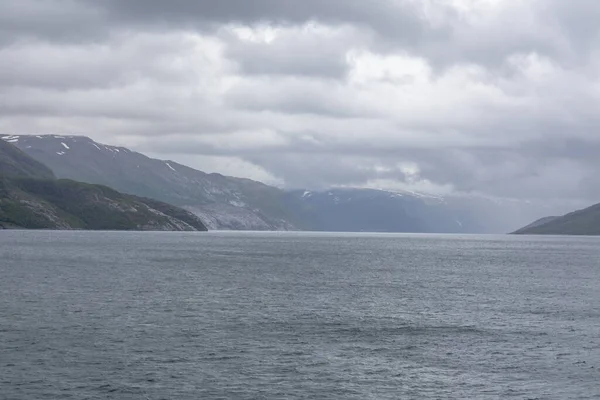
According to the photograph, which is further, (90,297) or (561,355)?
(90,297)

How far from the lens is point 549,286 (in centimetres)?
15888

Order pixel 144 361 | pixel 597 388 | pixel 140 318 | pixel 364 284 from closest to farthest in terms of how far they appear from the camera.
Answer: pixel 597 388, pixel 144 361, pixel 140 318, pixel 364 284

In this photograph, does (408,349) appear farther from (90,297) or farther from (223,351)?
(90,297)

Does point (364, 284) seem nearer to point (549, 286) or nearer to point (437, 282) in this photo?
point (437, 282)

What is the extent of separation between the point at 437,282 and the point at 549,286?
24.3 metres

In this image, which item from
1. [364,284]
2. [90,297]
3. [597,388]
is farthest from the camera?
[364,284]

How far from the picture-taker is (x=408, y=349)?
78000 millimetres

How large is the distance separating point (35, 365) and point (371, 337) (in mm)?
37591

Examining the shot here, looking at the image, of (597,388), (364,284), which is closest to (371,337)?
(597,388)

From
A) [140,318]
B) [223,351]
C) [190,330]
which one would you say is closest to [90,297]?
[140,318]

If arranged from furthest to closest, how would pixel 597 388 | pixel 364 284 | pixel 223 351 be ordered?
pixel 364 284
pixel 223 351
pixel 597 388

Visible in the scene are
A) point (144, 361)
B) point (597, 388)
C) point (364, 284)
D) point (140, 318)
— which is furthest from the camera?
point (364, 284)

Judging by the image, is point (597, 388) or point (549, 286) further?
point (549, 286)

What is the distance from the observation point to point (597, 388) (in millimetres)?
63250
